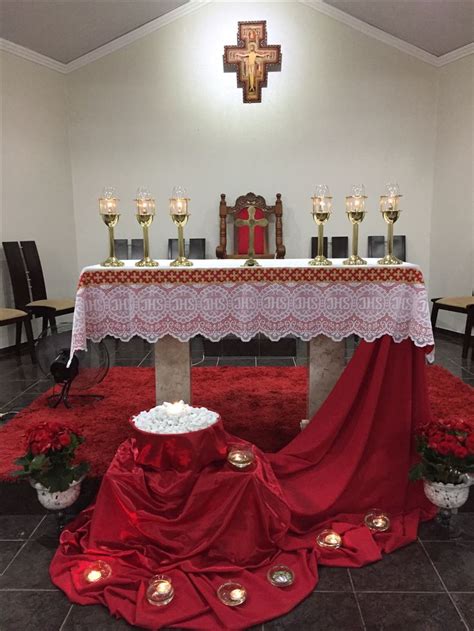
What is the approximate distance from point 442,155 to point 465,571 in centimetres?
491

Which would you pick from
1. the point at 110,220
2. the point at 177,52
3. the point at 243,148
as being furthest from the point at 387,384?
the point at 177,52

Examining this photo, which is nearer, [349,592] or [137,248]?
[349,592]

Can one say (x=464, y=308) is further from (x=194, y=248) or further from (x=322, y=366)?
(x=194, y=248)

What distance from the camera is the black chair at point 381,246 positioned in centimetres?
609

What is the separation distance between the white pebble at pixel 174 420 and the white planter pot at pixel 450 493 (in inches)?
39.9

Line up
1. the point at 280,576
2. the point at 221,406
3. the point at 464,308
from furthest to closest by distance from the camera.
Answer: the point at 464,308, the point at 221,406, the point at 280,576

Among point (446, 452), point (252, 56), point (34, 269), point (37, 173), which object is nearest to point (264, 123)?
point (252, 56)

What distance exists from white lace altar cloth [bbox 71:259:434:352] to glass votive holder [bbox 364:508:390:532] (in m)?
0.83

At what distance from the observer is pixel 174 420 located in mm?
2480

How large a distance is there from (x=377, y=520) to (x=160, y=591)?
3.39 ft

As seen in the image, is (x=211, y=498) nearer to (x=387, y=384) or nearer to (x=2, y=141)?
(x=387, y=384)

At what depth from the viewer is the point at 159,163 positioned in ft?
20.6

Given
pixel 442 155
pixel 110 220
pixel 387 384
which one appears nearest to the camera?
pixel 387 384

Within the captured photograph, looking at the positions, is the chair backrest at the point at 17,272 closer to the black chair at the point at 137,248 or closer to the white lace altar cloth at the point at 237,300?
the black chair at the point at 137,248
